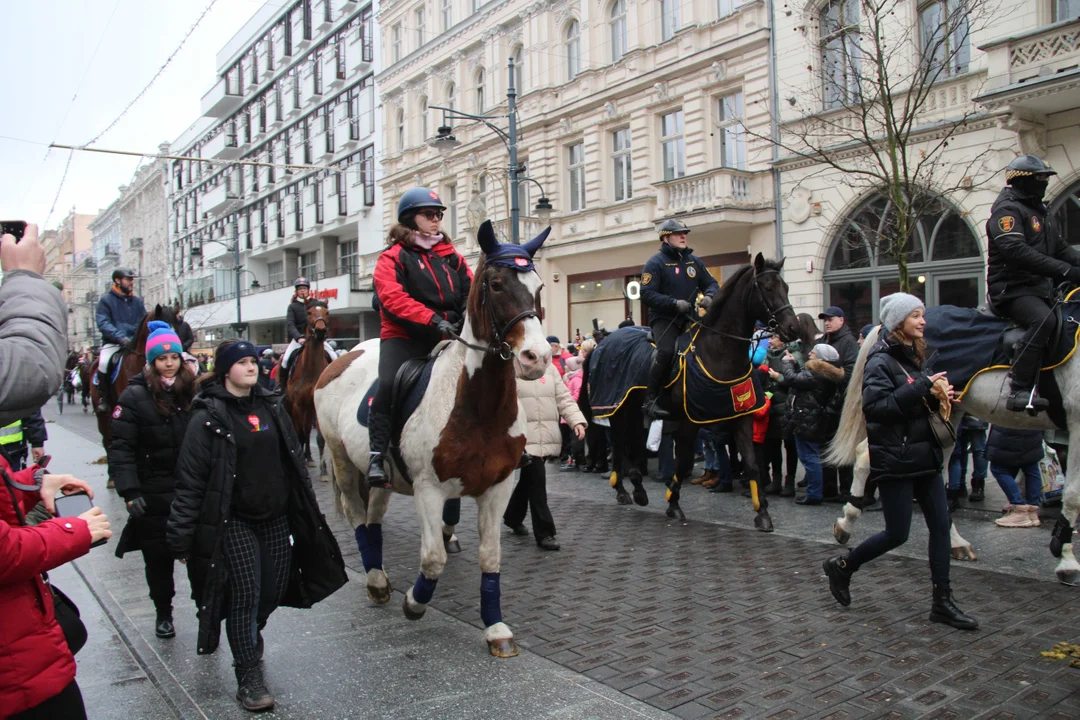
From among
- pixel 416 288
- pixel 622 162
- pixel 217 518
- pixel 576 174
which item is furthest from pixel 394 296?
pixel 576 174

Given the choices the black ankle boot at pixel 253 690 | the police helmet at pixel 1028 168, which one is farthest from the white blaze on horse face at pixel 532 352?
the police helmet at pixel 1028 168

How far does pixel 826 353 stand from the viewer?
9.14 metres

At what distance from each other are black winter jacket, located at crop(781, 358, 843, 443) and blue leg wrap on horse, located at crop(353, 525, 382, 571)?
534 cm

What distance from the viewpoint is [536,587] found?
20.7ft

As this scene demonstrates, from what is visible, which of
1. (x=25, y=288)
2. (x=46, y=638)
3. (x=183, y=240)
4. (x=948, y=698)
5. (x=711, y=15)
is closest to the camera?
(x=25, y=288)

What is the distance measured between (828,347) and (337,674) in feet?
21.6

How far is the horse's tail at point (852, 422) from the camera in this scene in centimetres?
621

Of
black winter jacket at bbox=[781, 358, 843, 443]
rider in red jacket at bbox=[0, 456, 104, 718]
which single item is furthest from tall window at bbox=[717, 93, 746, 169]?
rider in red jacket at bbox=[0, 456, 104, 718]

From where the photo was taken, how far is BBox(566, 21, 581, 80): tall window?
89.8 feet

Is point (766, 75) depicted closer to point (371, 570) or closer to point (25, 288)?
point (371, 570)

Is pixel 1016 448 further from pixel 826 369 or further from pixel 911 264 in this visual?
pixel 911 264

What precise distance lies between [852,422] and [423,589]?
349cm

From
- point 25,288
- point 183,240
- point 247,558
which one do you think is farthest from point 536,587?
point 183,240

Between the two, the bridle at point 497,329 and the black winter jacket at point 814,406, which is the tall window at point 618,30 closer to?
the black winter jacket at point 814,406
